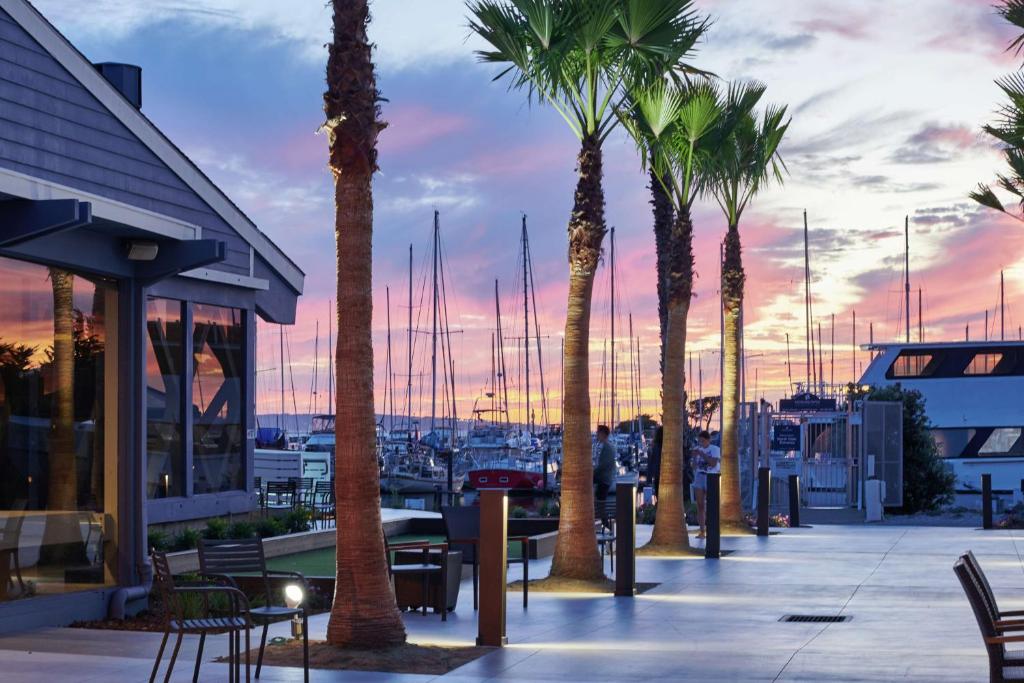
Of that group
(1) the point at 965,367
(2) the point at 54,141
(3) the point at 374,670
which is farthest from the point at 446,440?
(3) the point at 374,670

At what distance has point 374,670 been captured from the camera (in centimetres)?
1138

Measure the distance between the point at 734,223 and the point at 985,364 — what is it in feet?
73.5

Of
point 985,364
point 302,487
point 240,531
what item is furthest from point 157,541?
point 985,364

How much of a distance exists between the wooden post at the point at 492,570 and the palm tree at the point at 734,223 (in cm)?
1441

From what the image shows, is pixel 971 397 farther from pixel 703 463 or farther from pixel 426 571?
pixel 426 571

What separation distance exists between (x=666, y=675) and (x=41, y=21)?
11.2 m

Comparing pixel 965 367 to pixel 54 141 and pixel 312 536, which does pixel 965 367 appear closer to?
pixel 312 536

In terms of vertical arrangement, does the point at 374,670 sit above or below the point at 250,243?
below

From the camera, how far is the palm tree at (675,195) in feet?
75.2

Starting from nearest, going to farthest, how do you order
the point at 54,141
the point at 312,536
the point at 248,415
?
the point at 54,141 < the point at 312,536 < the point at 248,415

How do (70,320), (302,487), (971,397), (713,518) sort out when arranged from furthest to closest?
(971,397), (302,487), (713,518), (70,320)

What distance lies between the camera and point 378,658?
1169cm

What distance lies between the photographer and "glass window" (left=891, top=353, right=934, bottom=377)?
158ft

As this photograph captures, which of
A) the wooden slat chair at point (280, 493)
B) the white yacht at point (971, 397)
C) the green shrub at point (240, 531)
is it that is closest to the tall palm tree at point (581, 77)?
the green shrub at point (240, 531)
